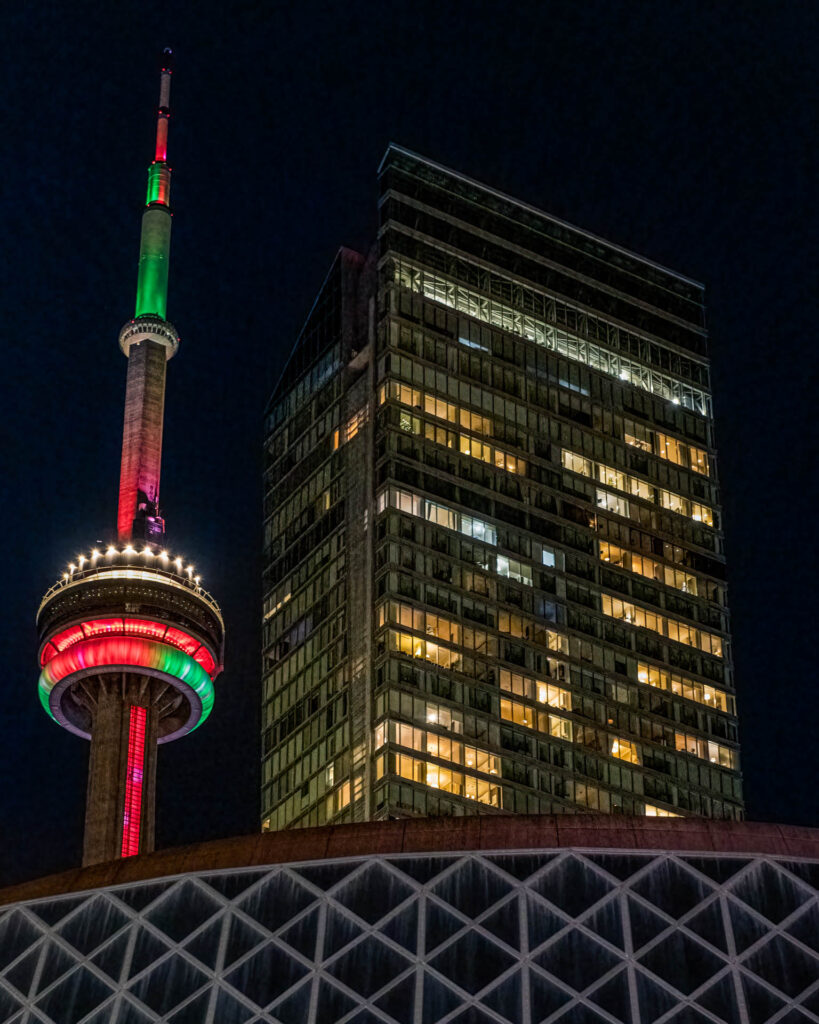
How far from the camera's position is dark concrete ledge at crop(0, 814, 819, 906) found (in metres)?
72.1

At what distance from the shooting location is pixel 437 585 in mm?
165000

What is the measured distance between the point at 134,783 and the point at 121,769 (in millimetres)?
1527

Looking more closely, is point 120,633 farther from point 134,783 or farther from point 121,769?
point 134,783

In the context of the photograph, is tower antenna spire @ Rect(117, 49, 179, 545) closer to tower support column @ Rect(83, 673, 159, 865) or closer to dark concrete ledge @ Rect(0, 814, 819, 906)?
tower support column @ Rect(83, 673, 159, 865)

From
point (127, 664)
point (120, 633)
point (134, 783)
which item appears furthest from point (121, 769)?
point (120, 633)

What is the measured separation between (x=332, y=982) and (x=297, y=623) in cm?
10722

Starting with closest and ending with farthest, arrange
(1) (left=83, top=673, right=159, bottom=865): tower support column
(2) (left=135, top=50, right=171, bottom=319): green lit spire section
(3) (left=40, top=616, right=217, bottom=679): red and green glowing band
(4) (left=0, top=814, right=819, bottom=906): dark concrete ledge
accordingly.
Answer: (4) (left=0, top=814, right=819, bottom=906): dark concrete ledge → (1) (left=83, top=673, right=159, bottom=865): tower support column → (3) (left=40, top=616, right=217, bottom=679): red and green glowing band → (2) (left=135, top=50, right=171, bottom=319): green lit spire section

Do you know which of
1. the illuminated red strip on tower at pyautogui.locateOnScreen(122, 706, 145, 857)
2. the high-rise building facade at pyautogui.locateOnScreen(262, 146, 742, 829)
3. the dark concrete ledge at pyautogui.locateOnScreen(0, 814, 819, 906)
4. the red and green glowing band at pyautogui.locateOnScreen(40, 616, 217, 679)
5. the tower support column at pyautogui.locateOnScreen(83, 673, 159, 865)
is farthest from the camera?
the high-rise building facade at pyautogui.locateOnScreen(262, 146, 742, 829)

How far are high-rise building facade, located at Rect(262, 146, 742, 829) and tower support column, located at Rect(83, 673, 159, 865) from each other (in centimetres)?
1584

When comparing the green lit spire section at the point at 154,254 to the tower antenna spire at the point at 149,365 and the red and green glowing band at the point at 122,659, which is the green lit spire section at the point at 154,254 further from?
the red and green glowing band at the point at 122,659

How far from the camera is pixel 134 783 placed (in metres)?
152

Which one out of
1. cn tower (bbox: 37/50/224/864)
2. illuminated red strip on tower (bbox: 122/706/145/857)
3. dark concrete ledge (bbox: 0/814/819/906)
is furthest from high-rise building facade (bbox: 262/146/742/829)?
dark concrete ledge (bbox: 0/814/819/906)

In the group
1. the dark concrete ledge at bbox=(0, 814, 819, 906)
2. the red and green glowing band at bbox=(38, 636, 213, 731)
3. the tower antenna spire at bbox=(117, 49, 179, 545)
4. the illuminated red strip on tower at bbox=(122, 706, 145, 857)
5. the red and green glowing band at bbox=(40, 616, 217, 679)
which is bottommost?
the dark concrete ledge at bbox=(0, 814, 819, 906)

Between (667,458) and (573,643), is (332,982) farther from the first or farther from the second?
(667,458)
